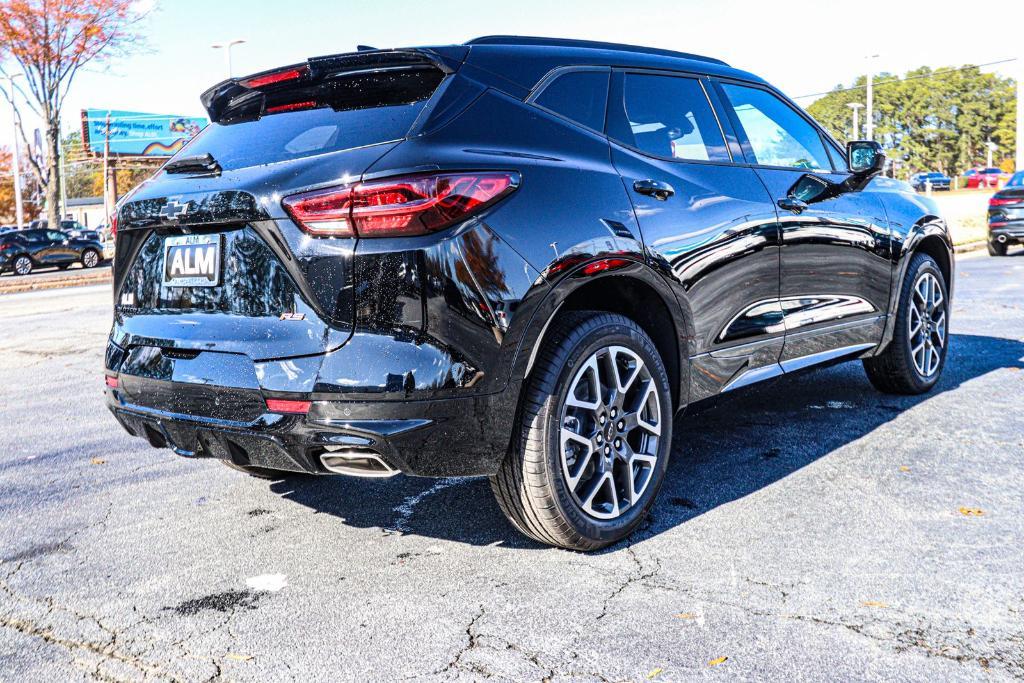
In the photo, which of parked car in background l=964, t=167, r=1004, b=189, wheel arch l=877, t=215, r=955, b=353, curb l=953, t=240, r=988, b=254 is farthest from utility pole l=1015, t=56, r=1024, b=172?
parked car in background l=964, t=167, r=1004, b=189

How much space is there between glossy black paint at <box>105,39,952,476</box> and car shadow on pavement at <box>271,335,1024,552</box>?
489 millimetres

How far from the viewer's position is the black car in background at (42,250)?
94.5 ft

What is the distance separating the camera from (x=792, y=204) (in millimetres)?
4527

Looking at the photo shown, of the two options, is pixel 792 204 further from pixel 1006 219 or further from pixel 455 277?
pixel 1006 219

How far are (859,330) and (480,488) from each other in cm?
219

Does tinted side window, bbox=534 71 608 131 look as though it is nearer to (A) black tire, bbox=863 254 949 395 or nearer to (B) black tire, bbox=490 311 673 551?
(B) black tire, bbox=490 311 673 551

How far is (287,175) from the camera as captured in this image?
311 centimetres

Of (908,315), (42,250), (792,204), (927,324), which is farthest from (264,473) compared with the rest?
(42,250)

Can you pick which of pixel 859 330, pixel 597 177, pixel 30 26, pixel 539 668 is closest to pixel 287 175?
pixel 597 177

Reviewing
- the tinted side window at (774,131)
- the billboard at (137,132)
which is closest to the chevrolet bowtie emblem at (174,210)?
the tinted side window at (774,131)

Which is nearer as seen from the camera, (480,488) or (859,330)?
(480,488)

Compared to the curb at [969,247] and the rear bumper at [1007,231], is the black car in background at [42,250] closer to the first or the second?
the curb at [969,247]

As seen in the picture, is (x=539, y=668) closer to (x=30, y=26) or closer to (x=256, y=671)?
(x=256, y=671)

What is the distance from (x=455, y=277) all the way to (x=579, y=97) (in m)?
1.12
